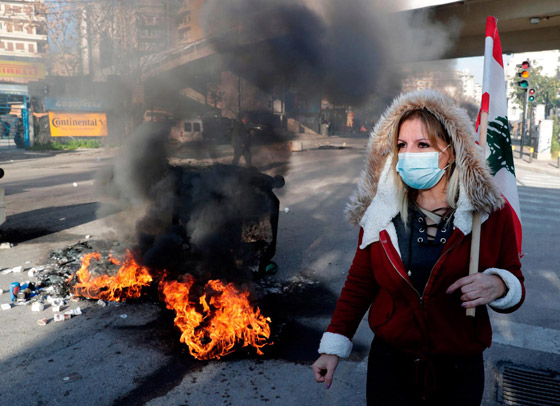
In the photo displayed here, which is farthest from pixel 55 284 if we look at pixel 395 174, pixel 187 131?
pixel 395 174

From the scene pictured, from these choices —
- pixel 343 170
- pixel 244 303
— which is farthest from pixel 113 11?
pixel 244 303

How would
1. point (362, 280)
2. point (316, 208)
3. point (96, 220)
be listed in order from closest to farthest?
point (362, 280), point (96, 220), point (316, 208)

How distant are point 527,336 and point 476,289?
3.14m

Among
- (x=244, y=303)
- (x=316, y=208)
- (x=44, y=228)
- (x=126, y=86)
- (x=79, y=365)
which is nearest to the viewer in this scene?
(x=79, y=365)

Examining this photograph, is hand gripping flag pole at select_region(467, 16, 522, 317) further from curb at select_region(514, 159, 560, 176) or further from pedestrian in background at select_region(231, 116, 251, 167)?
curb at select_region(514, 159, 560, 176)

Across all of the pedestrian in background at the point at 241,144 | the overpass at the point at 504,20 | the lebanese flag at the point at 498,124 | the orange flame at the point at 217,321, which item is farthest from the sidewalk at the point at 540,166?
the lebanese flag at the point at 498,124

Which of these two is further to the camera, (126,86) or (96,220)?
(126,86)

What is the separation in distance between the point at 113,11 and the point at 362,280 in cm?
1752

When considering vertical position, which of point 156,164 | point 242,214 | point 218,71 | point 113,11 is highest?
point 113,11

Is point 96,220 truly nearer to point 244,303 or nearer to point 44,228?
point 44,228

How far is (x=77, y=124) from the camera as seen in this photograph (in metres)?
25.1

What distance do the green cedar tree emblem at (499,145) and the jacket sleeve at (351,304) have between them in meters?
1.04

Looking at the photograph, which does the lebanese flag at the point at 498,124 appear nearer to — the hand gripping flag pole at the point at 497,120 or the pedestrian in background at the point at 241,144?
the hand gripping flag pole at the point at 497,120

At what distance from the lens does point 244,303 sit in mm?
4098
